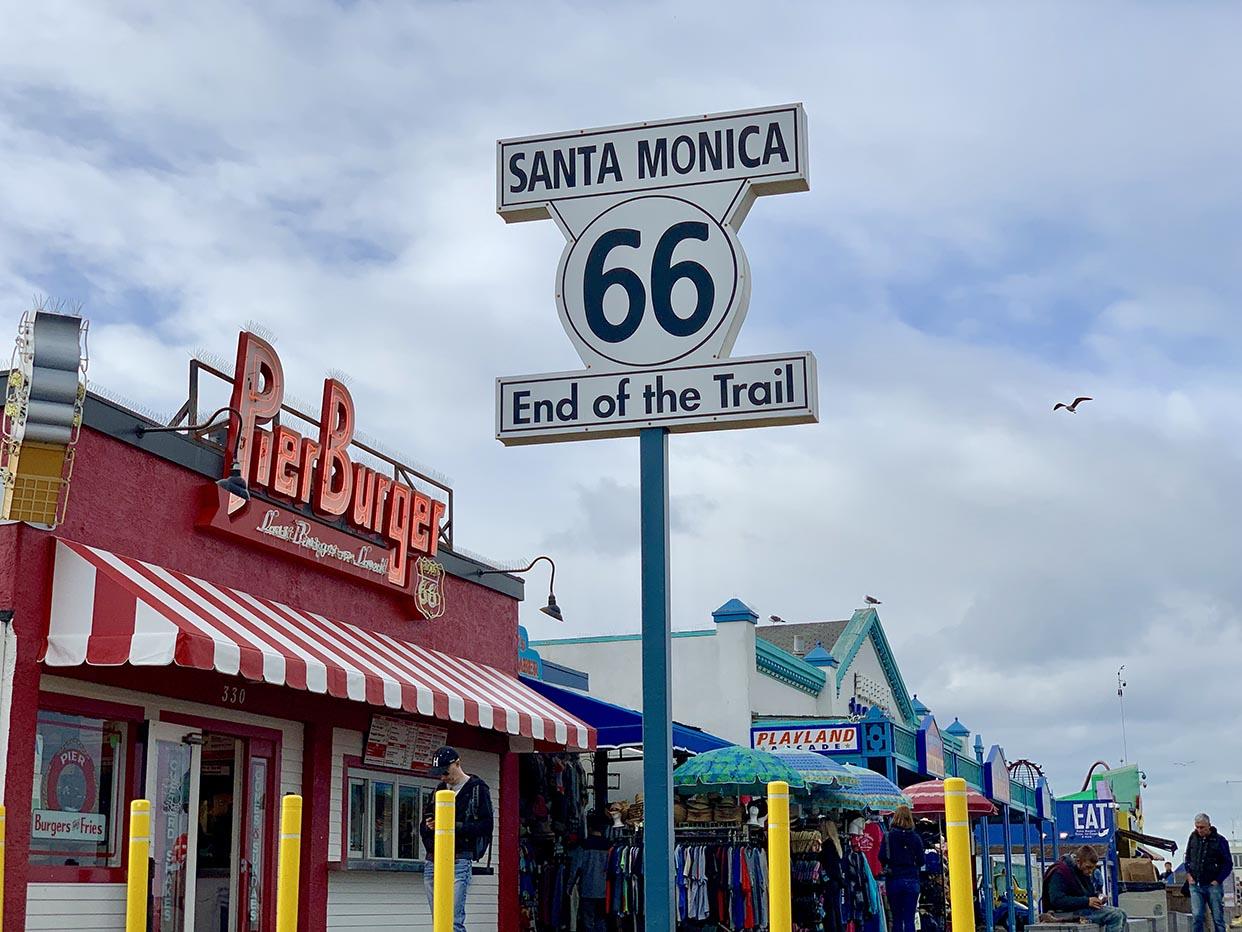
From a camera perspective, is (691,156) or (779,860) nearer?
(779,860)

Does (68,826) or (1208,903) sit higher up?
(68,826)

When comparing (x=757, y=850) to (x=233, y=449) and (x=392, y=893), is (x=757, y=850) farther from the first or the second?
(x=233, y=449)

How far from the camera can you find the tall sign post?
798 cm

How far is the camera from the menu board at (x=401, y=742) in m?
15.3

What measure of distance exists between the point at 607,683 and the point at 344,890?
13082mm

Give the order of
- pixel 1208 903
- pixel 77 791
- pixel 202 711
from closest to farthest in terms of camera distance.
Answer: pixel 77 791 → pixel 202 711 → pixel 1208 903

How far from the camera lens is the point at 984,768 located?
28.7 metres

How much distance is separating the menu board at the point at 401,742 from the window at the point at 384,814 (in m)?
0.16

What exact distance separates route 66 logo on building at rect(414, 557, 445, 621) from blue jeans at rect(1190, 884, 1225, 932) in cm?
861

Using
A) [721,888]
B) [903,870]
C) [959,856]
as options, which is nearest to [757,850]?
[721,888]

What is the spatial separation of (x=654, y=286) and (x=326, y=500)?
706 centimetres

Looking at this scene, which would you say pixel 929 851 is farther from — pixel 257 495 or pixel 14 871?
pixel 14 871

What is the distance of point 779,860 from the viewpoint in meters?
6.51

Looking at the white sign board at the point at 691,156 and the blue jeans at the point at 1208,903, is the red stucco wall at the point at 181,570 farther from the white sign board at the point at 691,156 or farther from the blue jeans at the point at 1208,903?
the blue jeans at the point at 1208,903
